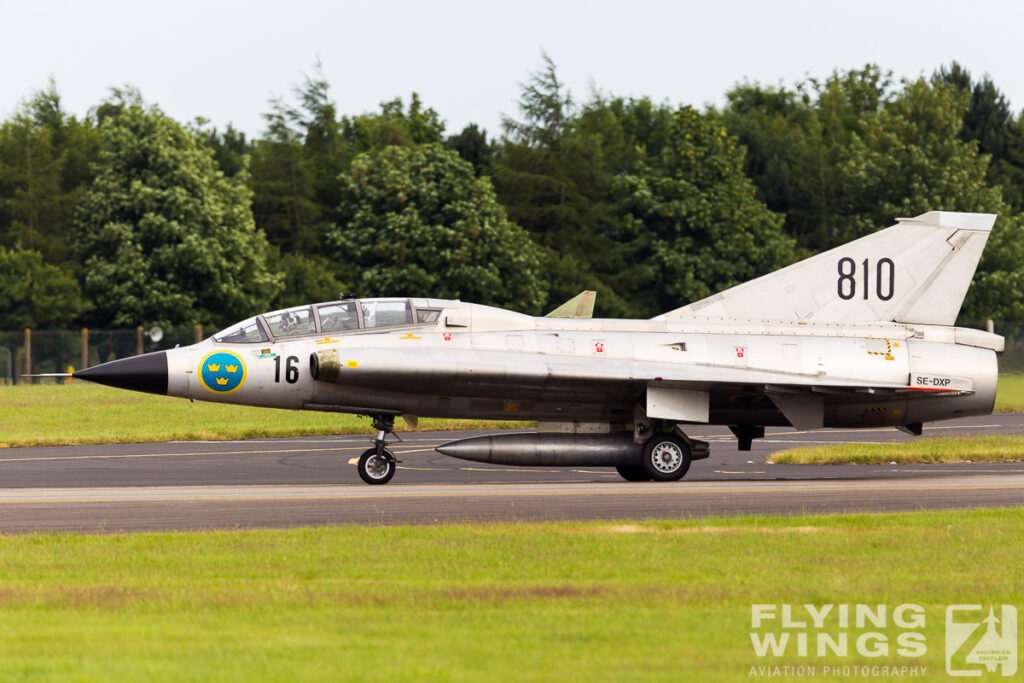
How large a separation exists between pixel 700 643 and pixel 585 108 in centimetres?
8636

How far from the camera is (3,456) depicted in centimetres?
2617

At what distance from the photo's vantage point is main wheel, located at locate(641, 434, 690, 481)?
21.0 meters

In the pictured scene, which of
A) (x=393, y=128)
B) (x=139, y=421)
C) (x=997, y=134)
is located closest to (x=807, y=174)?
(x=997, y=134)

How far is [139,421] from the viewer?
35906mm

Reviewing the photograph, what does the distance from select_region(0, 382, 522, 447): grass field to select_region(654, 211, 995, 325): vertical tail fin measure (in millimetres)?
12537

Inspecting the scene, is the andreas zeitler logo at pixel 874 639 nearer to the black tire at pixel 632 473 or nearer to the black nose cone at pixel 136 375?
the black tire at pixel 632 473

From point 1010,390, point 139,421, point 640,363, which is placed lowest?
point 139,421

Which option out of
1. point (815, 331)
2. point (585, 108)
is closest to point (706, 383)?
point (815, 331)

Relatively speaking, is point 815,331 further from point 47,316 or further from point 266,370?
point 47,316

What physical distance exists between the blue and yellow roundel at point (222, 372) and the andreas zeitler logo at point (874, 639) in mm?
12065

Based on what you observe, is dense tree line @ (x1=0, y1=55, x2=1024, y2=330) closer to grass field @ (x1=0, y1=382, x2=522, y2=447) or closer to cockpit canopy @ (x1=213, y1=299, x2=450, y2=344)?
grass field @ (x1=0, y1=382, x2=522, y2=447)

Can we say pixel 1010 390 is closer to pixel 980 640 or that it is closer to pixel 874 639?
pixel 980 640

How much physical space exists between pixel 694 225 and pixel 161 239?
26.1 meters

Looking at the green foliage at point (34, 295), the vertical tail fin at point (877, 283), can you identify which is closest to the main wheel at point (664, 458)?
the vertical tail fin at point (877, 283)
